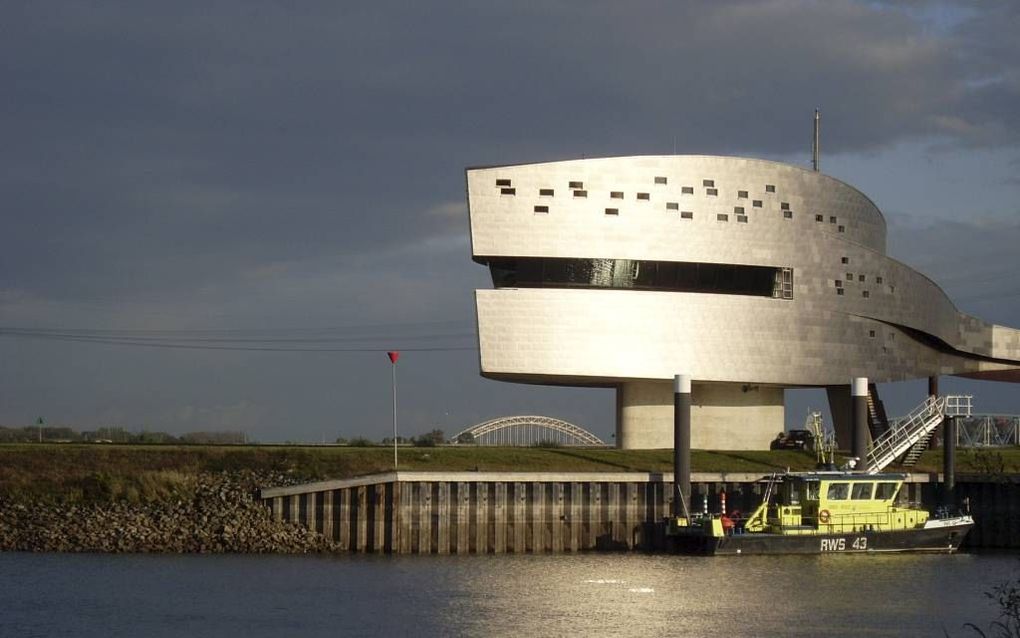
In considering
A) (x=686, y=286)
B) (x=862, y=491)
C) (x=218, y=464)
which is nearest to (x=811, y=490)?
(x=862, y=491)

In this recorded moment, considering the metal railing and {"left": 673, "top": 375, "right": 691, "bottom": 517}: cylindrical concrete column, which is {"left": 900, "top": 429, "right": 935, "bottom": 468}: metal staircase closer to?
the metal railing

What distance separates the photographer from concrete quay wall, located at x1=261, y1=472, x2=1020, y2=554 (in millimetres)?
51094

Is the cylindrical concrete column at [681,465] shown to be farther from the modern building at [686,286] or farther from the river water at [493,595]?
the modern building at [686,286]

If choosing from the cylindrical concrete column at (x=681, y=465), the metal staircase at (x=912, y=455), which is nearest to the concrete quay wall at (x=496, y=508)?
the cylindrical concrete column at (x=681, y=465)

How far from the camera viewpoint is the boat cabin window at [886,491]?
52781 millimetres

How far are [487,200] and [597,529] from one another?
13554 millimetres

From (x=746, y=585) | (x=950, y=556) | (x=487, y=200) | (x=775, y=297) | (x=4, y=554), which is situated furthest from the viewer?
(x=775, y=297)

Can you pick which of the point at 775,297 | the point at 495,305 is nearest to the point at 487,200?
the point at 495,305

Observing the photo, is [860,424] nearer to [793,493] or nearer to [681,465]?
[793,493]

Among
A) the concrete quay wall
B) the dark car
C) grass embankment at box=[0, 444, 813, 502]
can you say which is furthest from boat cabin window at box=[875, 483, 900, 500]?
the dark car

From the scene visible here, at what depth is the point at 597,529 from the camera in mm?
53250

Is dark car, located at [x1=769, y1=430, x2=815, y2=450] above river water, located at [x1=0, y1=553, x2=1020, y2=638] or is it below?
above

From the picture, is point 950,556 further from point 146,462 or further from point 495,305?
point 146,462

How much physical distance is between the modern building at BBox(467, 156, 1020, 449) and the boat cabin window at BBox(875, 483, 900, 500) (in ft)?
37.2
